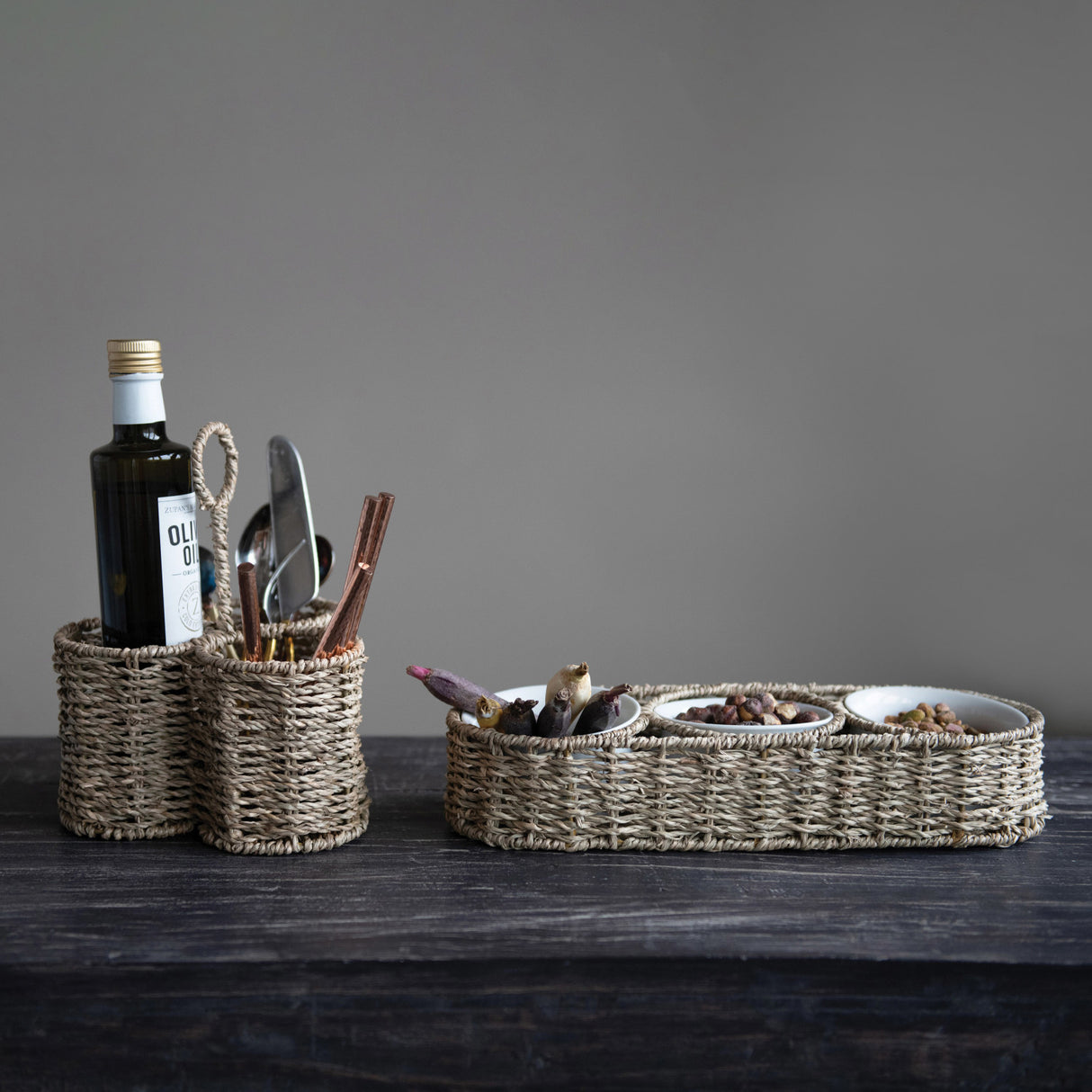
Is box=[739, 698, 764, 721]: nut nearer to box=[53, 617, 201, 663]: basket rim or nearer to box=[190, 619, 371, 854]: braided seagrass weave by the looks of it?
box=[190, 619, 371, 854]: braided seagrass weave

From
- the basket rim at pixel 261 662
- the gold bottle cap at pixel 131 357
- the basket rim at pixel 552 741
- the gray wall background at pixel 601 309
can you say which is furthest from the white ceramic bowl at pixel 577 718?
the gray wall background at pixel 601 309

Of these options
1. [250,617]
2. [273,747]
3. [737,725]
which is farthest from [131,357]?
[737,725]

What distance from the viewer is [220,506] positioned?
1.01 m

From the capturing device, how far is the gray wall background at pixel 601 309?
2088 millimetres

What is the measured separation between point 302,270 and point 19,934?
1535 mm

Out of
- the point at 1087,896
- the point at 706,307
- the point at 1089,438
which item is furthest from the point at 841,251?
the point at 1087,896

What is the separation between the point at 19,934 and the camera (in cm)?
84

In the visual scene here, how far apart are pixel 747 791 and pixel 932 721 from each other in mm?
201

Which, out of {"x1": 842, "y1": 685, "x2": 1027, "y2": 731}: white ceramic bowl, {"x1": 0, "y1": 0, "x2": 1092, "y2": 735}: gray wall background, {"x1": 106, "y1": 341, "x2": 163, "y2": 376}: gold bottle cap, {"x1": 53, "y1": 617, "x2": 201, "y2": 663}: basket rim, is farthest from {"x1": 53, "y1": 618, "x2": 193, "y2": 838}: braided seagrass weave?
{"x1": 0, "y1": 0, "x2": 1092, "y2": 735}: gray wall background

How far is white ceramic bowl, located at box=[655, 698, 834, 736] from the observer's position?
0.98m

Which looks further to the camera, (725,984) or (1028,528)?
(1028,528)

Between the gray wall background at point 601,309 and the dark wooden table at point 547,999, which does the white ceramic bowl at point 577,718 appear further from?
the gray wall background at point 601,309

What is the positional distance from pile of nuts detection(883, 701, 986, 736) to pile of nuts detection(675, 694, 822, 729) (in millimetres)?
81

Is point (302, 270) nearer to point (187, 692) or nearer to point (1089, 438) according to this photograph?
point (187, 692)
